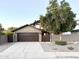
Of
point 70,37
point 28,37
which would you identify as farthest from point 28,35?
point 70,37

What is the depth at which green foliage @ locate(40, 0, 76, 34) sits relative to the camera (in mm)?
44544

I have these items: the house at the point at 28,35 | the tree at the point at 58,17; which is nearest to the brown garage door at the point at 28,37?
the house at the point at 28,35

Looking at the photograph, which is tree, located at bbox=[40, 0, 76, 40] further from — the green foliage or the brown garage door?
the brown garage door

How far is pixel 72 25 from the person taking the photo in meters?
46.5

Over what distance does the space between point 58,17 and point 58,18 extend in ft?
0.66

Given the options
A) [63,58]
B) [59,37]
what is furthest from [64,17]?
[63,58]

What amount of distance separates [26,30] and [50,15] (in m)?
11.1

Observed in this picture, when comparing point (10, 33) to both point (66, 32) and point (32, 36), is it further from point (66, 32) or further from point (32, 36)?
point (66, 32)

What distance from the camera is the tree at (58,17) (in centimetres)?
4456

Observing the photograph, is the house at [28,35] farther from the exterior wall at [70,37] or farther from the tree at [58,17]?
the tree at [58,17]

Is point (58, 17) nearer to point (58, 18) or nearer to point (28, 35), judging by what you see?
point (58, 18)

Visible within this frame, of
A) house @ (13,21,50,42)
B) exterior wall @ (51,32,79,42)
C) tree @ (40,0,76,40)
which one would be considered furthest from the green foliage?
house @ (13,21,50,42)

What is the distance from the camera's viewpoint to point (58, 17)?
44906 millimetres

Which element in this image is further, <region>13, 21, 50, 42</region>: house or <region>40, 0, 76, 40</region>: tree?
<region>13, 21, 50, 42</region>: house
